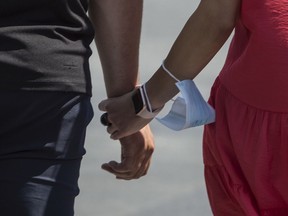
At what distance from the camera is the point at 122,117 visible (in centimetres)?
297

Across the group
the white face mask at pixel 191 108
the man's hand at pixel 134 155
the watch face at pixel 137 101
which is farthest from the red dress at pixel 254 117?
the man's hand at pixel 134 155

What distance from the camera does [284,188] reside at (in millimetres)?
2566

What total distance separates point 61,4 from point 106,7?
1.06 feet

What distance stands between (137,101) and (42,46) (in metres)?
0.42

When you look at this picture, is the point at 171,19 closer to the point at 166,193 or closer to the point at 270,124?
the point at 166,193

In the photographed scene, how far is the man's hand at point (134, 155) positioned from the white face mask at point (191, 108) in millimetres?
345

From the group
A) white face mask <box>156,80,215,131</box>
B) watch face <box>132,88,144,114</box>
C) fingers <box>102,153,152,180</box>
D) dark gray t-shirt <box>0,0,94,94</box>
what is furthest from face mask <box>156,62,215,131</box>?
fingers <box>102,153,152,180</box>

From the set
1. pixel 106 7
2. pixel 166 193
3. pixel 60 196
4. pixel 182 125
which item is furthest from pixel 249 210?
pixel 166 193

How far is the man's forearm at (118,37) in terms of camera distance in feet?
9.46

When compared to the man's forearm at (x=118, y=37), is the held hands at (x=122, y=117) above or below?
below

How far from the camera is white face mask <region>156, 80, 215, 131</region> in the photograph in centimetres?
270

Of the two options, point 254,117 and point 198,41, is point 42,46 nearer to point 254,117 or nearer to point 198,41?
point 198,41

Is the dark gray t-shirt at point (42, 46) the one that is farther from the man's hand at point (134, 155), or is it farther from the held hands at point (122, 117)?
the man's hand at point (134, 155)

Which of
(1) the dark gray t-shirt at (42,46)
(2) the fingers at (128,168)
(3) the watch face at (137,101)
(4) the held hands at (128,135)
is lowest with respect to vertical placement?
(2) the fingers at (128,168)
